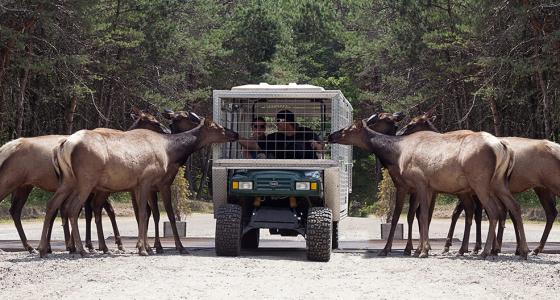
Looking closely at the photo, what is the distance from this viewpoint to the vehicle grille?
18.6 m

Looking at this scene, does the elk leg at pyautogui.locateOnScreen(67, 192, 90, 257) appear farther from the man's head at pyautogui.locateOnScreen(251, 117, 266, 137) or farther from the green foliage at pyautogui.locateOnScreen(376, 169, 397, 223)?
the green foliage at pyautogui.locateOnScreen(376, 169, 397, 223)

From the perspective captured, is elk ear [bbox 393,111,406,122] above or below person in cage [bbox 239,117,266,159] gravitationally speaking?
above

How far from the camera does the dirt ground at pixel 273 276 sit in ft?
41.7

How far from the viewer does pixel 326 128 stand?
67.6ft

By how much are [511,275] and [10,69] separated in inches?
1233

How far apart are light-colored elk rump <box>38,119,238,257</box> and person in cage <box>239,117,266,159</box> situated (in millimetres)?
336

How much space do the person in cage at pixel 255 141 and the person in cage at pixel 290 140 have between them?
0.11 meters

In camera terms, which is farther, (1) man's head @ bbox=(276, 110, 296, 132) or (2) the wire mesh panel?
(1) man's head @ bbox=(276, 110, 296, 132)

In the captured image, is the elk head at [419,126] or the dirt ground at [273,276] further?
the elk head at [419,126]

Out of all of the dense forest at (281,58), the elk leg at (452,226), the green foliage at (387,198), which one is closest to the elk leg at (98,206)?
the elk leg at (452,226)

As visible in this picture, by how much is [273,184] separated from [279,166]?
0.46 meters

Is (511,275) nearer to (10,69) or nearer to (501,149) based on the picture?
(501,149)

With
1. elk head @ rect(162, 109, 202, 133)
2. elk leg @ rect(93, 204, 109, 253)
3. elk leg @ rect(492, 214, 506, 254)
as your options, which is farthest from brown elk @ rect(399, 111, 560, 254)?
elk leg @ rect(93, 204, 109, 253)

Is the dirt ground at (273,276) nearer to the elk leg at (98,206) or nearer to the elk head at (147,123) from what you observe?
the elk leg at (98,206)
